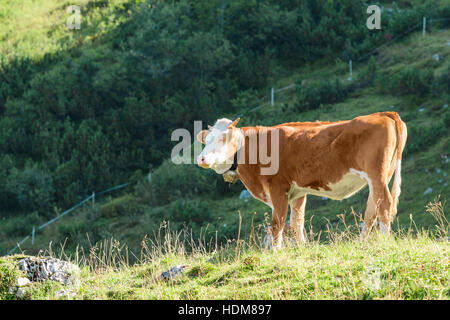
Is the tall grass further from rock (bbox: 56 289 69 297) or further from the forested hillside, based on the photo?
the forested hillside

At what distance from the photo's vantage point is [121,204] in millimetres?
20750

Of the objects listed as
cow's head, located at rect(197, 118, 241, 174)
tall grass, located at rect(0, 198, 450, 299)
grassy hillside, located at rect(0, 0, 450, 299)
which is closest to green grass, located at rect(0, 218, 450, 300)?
tall grass, located at rect(0, 198, 450, 299)

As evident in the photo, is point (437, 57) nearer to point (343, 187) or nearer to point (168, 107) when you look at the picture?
point (168, 107)

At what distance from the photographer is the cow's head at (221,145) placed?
7.99 meters

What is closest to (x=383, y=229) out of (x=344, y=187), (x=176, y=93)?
(x=344, y=187)

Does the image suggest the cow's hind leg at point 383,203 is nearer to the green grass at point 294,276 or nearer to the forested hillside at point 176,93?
the green grass at point 294,276

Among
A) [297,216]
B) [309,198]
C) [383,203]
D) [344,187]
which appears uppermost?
[344,187]

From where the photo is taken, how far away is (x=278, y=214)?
26.0 ft

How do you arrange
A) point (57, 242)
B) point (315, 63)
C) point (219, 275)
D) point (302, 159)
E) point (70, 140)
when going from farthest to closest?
point (315, 63), point (70, 140), point (57, 242), point (302, 159), point (219, 275)

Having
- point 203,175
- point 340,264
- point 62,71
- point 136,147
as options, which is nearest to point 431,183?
point 203,175

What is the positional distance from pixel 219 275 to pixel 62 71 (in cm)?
2398

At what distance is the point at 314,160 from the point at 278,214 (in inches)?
33.2

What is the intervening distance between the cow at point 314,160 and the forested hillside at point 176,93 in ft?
25.1
